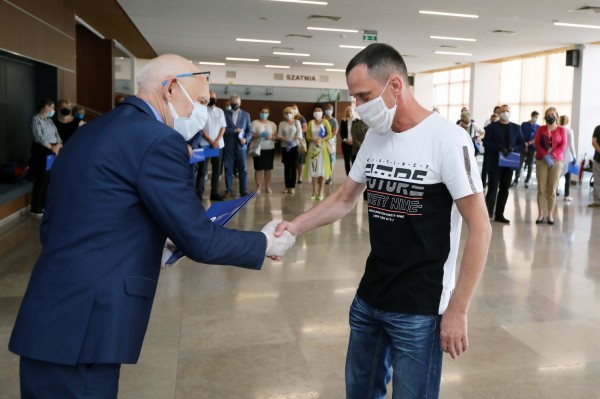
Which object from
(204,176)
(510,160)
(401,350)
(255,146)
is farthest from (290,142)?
(401,350)

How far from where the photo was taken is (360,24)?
46.5ft

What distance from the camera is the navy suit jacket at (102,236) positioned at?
1526mm

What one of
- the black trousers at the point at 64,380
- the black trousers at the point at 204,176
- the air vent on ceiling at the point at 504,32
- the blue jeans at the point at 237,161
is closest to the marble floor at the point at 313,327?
the black trousers at the point at 64,380

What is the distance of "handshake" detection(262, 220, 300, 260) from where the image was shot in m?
2.05

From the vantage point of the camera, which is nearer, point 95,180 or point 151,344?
point 95,180

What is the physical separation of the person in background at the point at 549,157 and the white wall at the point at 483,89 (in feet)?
44.9

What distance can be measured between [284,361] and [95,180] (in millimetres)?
2332

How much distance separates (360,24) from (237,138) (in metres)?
5.32

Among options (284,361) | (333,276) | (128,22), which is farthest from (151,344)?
(128,22)

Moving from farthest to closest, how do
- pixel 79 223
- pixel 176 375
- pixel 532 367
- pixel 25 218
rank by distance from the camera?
pixel 25 218, pixel 532 367, pixel 176 375, pixel 79 223

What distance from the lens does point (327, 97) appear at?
2752 cm

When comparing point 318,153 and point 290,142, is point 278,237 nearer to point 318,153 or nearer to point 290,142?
point 318,153

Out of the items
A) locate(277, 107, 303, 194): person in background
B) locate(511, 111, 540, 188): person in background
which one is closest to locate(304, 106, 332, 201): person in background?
locate(277, 107, 303, 194): person in background

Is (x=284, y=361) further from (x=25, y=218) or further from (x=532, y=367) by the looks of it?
(x=25, y=218)
